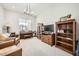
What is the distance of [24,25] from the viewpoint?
7219mm

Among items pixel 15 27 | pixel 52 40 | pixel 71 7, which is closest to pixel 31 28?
pixel 15 27

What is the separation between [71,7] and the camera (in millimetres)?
3238

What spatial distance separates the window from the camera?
266 inches

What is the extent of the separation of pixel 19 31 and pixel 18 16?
142 cm

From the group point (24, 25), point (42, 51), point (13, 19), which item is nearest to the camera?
point (42, 51)

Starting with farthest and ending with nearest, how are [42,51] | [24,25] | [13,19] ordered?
[24,25]
[13,19]
[42,51]

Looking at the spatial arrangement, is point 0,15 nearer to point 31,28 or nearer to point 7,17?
point 7,17

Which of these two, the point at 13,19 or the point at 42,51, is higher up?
the point at 13,19

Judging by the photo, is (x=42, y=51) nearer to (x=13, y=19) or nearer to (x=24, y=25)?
(x=13, y=19)

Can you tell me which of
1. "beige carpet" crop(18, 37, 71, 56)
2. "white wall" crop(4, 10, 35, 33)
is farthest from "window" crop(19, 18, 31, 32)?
"beige carpet" crop(18, 37, 71, 56)

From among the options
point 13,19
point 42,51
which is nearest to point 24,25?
point 13,19

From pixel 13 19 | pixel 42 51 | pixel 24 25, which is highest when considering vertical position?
pixel 13 19

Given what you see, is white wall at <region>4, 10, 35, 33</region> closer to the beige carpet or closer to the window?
the window

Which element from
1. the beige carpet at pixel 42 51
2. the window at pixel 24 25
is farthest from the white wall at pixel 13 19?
the beige carpet at pixel 42 51
